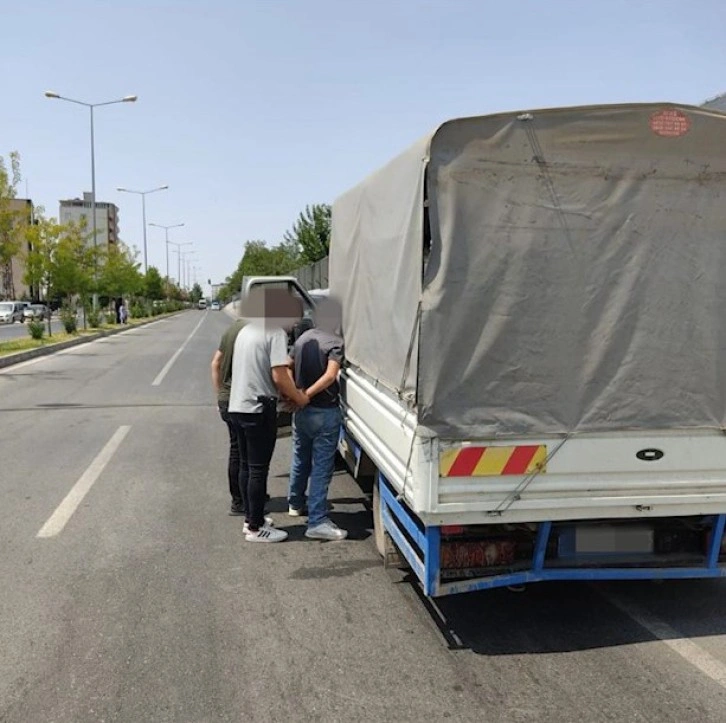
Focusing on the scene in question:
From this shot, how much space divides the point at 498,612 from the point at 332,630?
38.0 inches

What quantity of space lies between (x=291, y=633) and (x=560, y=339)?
206cm

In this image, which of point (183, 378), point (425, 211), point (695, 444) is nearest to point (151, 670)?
point (425, 211)

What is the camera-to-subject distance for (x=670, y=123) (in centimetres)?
352

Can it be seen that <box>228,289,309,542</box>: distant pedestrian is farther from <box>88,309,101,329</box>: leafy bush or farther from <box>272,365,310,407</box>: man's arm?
<box>88,309,101,329</box>: leafy bush

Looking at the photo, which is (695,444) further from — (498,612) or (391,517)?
(391,517)

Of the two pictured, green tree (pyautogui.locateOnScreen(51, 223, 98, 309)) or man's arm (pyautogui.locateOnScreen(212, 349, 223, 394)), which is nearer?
man's arm (pyautogui.locateOnScreen(212, 349, 223, 394))

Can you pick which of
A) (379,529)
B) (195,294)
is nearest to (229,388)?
(379,529)

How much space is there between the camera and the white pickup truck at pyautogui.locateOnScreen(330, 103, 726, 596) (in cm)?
346

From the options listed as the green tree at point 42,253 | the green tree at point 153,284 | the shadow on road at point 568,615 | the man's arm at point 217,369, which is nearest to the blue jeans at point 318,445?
the man's arm at point 217,369

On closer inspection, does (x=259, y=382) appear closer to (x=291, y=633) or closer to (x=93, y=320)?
(x=291, y=633)

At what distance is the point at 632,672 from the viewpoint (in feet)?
11.4

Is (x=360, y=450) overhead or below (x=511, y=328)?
below

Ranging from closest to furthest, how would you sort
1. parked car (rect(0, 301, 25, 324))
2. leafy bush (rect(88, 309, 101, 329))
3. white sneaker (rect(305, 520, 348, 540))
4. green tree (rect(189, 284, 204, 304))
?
white sneaker (rect(305, 520, 348, 540)), leafy bush (rect(88, 309, 101, 329)), parked car (rect(0, 301, 25, 324)), green tree (rect(189, 284, 204, 304))

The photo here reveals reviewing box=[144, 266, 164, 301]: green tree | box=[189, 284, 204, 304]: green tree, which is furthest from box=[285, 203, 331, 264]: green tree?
box=[189, 284, 204, 304]: green tree
